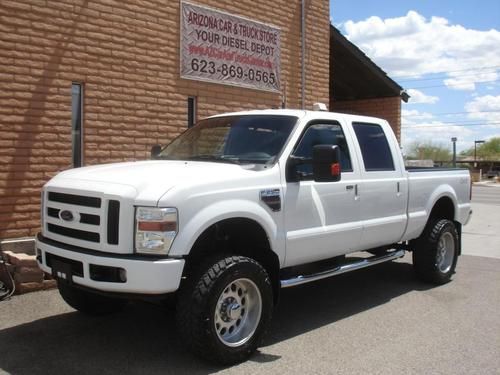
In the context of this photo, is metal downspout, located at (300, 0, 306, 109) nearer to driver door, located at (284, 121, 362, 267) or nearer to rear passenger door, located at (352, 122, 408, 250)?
rear passenger door, located at (352, 122, 408, 250)

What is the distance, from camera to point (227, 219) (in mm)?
4555

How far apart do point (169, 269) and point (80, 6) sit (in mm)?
4821

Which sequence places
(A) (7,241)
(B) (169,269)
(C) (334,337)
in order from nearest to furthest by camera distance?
(B) (169,269)
(C) (334,337)
(A) (7,241)

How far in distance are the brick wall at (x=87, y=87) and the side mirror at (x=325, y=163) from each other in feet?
12.5

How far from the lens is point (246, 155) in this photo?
17.3ft

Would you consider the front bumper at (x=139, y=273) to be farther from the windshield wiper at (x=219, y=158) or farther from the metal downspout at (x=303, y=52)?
the metal downspout at (x=303, y=52)

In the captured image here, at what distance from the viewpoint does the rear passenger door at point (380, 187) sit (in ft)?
20.0

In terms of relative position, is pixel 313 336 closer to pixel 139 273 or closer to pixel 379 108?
pixel 139 273

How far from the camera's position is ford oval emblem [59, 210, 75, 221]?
4523mm

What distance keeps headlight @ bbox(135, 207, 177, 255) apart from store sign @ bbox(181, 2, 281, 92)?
5019mm

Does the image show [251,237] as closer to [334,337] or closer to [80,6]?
[334,337]

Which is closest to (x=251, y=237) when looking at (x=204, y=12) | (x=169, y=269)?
(x=169, y=269)

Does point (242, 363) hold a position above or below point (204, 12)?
below

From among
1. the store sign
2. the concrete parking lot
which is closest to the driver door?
the concrete parking lot
